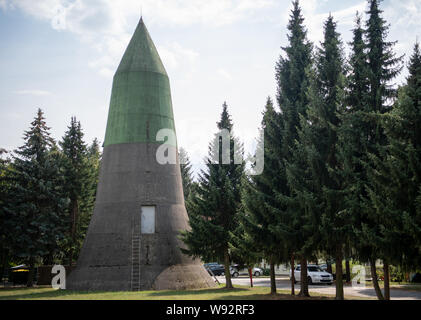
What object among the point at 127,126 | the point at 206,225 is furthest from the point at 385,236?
the point at 127,126

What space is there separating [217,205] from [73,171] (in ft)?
46.4

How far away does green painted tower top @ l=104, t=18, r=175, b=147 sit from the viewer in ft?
91.1

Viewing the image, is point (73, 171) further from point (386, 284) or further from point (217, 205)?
point (386, 284)

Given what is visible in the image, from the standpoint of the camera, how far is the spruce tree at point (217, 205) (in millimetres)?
26625

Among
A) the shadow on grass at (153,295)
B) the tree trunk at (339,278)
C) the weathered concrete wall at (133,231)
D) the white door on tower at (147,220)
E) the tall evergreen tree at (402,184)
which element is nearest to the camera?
the tall evergreen tree at (402,184)

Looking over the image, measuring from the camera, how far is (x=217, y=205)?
2770 centimetres

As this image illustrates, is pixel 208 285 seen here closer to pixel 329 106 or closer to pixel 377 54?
pixel 329 106

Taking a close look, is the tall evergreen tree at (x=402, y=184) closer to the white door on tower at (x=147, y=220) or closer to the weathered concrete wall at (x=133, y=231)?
the weathered concrete wall at (x=133, y=231)

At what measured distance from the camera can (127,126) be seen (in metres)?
27.8

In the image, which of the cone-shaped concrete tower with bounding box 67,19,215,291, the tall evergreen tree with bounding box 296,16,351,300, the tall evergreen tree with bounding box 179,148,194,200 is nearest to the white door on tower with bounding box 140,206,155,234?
the cone-shaped concrete tower with bounding box 67,19,215,291

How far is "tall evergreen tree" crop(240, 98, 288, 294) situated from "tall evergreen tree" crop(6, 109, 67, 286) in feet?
51.4

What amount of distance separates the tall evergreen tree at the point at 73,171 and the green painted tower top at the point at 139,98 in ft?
26.5

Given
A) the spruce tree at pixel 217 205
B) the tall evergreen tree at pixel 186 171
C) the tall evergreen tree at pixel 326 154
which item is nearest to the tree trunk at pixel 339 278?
the tall evergreen tree at pixel 326 154

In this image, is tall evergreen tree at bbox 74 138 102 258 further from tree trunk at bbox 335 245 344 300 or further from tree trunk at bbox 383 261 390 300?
tree trunk at bbox 383 261 390 300
